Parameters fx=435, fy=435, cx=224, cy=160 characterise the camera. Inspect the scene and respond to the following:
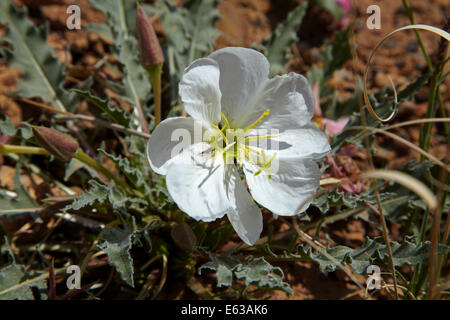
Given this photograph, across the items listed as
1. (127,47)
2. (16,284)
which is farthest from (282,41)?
(16,284)

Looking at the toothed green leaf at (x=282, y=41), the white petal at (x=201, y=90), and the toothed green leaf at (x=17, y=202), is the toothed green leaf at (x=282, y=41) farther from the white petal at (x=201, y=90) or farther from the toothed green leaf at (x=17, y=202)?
the toothed green leaf at (x=17, y=202)

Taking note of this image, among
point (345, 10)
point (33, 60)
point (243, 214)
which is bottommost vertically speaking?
point (243, 214)

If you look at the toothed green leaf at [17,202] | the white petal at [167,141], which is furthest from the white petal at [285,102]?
the toothed green leaf at [17,202]

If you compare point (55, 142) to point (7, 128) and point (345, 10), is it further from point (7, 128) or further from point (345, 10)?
point (345, 10)

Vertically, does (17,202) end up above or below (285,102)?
below

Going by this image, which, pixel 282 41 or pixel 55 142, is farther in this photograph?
pixel 282 41

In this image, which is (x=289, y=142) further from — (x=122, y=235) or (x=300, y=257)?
(x=122, y=235)

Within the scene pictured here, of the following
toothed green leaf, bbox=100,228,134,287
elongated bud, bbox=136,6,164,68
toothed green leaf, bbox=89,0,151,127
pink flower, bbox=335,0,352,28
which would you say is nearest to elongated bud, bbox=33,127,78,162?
toothed green leaf, bbox=100,228,134,287

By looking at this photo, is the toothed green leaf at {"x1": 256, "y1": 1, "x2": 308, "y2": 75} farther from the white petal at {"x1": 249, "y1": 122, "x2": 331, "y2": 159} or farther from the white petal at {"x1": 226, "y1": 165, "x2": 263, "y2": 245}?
the white petal at {"x1": 226, "y1": 165, "x2": 263, "y2": 245}
